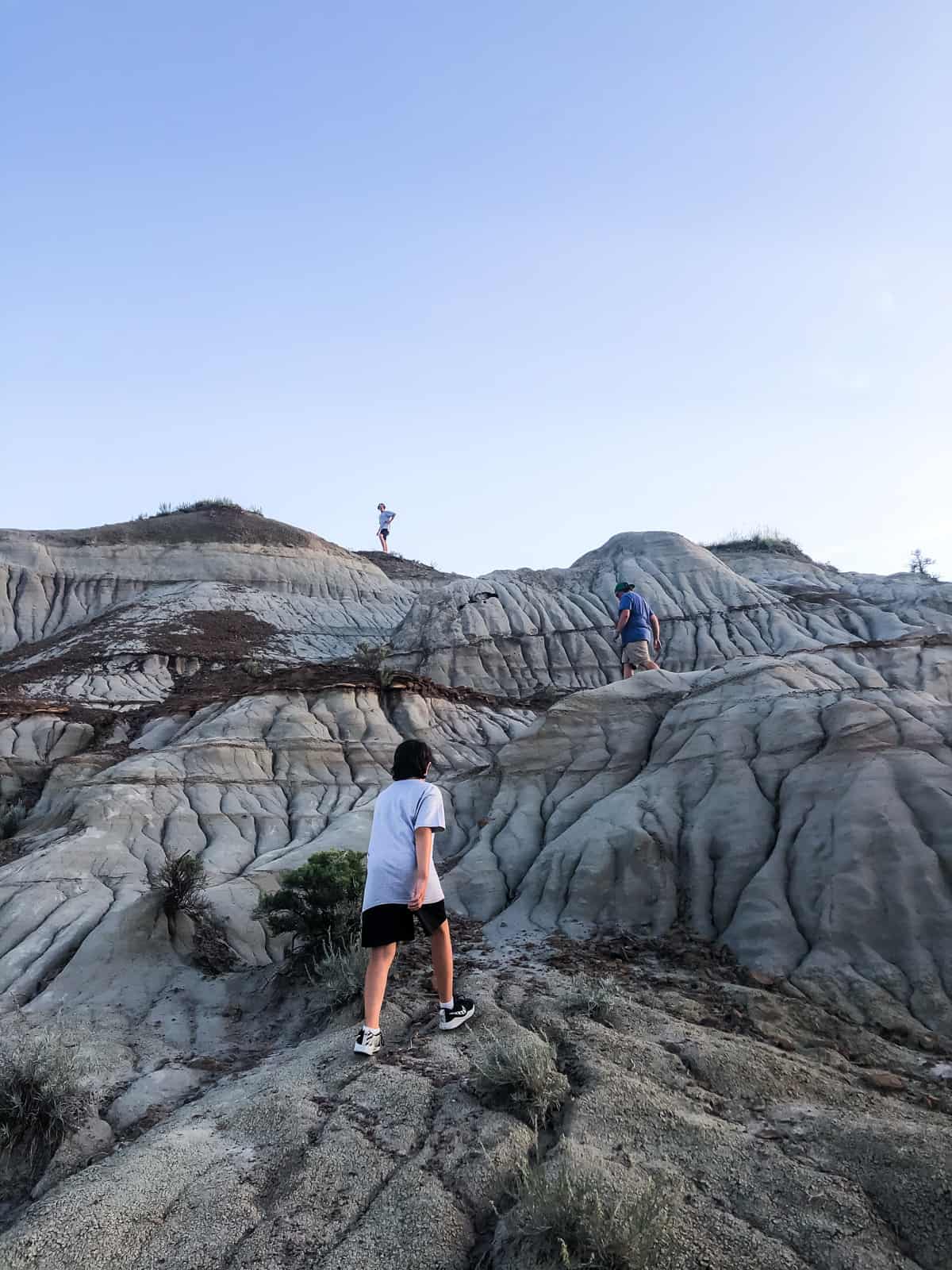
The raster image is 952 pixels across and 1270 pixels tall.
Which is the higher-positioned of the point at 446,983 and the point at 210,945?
the point at 446,983

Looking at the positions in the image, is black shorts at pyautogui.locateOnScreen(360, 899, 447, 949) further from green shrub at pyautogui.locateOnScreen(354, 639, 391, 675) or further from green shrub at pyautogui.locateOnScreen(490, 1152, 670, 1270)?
green shrub at pyautogui.locateOnScreen(354, 639, 391, 675)

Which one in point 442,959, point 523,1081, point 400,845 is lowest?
point 523,1081

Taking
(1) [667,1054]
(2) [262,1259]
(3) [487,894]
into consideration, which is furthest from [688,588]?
(2) [262,1259]

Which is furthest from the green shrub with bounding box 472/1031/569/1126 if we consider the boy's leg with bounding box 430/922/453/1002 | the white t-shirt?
the white t-shirt

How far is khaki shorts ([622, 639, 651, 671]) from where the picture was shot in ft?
60.1

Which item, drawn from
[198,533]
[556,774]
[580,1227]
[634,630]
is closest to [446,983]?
[580,1227]

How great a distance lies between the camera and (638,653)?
18.4 meters

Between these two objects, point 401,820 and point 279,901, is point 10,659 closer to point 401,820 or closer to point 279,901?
point 279,901

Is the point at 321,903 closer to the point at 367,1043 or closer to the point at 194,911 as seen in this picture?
the point at 194,911

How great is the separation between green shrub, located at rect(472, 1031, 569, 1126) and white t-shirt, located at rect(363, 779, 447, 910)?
4.33 feet

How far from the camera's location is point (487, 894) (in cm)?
1251

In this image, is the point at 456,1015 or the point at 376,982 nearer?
the point at 376,982

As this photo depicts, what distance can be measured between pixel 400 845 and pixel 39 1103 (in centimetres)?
401

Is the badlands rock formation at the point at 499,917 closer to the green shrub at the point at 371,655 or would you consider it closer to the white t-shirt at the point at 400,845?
the white t-shirt at the point at 400,845
